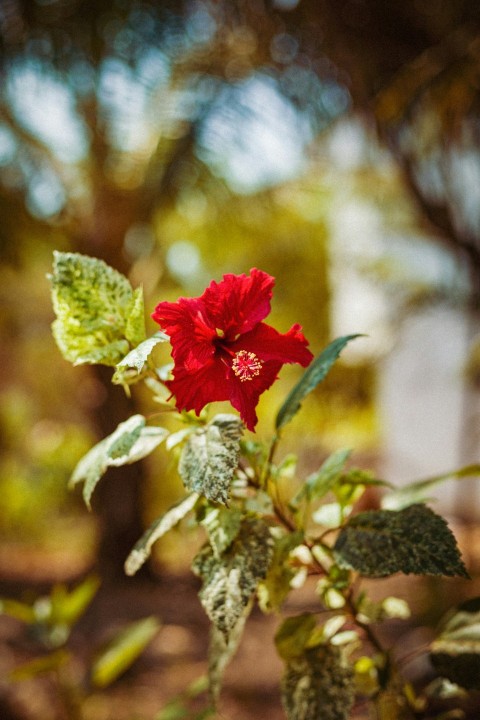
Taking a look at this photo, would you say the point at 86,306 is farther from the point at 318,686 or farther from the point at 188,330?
the point at 318,686

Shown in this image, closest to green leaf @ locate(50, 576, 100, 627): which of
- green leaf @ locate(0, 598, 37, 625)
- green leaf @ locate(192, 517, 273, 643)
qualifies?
green leaf @ locate(0, 598, 37, 625)

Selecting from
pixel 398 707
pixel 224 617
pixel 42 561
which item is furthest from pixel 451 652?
pixel 42 561

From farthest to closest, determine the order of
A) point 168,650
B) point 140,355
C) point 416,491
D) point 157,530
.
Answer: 1. point 168,650
2. point 416,491
3. point 157,530
4. point 140,355

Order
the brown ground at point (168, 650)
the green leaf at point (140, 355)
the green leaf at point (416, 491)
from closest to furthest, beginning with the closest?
the green leaf at point (140, 355) < the green leaf at point (416, 491) < the brown ground at point (168, 650)

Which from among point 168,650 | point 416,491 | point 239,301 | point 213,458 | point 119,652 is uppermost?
point 239,301

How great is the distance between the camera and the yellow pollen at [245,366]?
0.44 meters

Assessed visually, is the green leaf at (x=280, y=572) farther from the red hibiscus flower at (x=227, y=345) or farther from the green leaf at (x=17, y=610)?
the green leaf at (x=17, y=610)

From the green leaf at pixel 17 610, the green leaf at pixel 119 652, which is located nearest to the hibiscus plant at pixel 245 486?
the green leaf at pixel 119 652

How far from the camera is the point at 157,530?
1.67 ft

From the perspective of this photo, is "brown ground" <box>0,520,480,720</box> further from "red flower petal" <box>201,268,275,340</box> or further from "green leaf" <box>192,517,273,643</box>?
"red flower petal" <box>201,268,275,340</box>

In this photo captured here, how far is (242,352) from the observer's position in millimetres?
444

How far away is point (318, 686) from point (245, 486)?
0.61 feet

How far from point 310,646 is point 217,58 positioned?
6.75 feet

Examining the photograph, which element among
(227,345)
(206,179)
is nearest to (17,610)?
(227,345)
